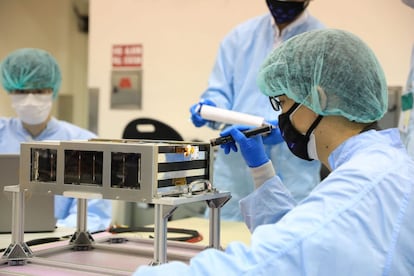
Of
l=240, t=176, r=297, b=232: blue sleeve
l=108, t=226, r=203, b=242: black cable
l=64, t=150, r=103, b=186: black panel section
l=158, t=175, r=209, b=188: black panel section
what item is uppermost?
l=64, t=150, r=103, b=186: black panel section

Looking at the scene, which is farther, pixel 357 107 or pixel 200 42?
pixel 200 42

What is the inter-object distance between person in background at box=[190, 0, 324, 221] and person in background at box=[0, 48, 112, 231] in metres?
0.49

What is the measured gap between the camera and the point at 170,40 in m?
3.36

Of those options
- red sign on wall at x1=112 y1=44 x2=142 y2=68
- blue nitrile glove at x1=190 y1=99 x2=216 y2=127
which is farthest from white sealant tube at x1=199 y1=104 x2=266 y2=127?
red sign on wall at x1=112 y1=44 x2=142 y2=68

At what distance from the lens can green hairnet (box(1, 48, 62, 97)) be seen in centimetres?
225

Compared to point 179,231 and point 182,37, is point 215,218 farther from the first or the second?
point 182,37

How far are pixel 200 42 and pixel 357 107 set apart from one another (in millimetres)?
2256

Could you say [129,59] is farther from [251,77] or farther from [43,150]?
[43,150]

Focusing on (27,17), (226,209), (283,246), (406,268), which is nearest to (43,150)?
(283,246)

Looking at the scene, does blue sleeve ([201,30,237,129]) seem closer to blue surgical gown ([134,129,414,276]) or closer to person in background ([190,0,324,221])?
person in background ([190,0,324,221])

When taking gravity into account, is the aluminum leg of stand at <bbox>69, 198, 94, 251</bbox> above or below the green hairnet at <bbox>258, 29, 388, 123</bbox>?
below

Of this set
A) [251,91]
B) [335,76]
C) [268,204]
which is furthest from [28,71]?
[335,76]

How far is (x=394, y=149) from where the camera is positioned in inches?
40.4

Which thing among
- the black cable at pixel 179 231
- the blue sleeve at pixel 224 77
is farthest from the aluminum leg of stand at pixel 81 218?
the blue sleeve at pixel 224 77
